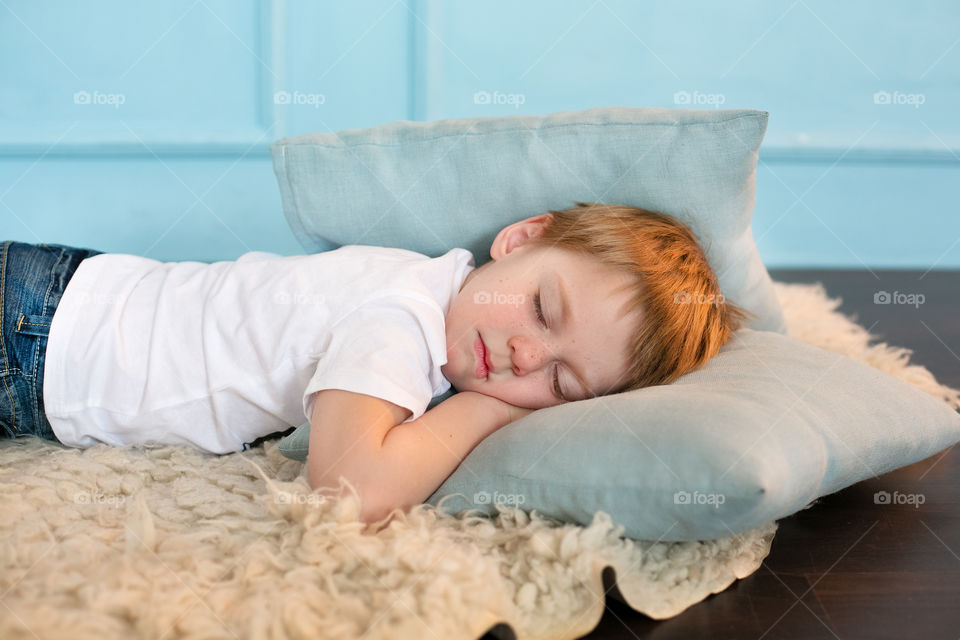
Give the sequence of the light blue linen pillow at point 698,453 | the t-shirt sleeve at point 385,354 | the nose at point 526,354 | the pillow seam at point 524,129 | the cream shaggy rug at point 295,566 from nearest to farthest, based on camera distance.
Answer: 1. the cream shaggy rug at point 295,566
2. the light blue linen pillow at point 698,453
3. the t-shirt sleeve at point 385,354
4. the nose at point 526,354
5. the pillow seam at point 524,129

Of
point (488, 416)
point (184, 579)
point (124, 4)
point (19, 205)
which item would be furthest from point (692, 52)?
point (184, 579)

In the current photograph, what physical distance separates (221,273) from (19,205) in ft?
4.82

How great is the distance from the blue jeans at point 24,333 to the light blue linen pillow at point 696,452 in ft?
1.24

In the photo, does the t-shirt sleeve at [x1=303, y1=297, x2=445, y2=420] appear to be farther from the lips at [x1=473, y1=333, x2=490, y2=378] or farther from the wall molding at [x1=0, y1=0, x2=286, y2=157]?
the wall molding at [x1=0, y1=0, x2=286, y2=157]

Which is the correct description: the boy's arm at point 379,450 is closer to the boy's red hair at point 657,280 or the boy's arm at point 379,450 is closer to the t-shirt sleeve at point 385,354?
the t-shirt sleeve at point 385,354

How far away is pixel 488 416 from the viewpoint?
100 centimetres

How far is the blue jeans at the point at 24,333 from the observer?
1.08 metres

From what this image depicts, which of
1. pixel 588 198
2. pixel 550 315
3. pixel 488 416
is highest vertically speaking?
pixel 588 198

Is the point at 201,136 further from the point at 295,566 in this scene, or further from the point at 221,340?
the point at 295,566

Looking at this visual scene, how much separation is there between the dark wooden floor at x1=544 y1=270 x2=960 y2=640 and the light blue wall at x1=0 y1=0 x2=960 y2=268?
1534mm

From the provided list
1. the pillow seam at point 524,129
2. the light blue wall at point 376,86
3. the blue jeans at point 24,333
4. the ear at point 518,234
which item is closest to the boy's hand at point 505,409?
the ear at point 518,234

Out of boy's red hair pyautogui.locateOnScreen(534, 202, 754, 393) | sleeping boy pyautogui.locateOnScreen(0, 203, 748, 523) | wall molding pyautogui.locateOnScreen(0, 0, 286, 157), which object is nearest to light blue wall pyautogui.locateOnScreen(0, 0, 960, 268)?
wall molding pyautogui.locateOnScreen(0, 0, 286, 157)

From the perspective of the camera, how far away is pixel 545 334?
1017 mm

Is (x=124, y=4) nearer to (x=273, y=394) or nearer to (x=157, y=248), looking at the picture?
(x=157, y=248)
